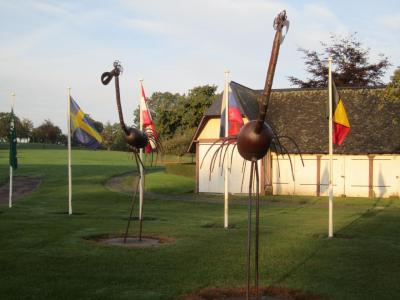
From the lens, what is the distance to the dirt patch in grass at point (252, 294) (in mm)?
8320

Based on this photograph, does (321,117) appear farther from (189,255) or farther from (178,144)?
(189,255)

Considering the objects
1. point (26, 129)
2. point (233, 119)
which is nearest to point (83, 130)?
point (233, 119)

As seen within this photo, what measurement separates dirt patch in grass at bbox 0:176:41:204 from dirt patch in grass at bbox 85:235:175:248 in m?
15.2

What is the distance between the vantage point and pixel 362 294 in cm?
852

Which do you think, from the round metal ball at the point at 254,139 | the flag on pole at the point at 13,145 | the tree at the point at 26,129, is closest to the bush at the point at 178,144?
the flag on pole at the point at 13,145

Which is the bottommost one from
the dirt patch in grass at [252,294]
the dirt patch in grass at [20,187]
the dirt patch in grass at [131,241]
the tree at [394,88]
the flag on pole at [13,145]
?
the dirt patch in grass at [20,187]

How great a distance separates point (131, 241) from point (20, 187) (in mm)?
25271

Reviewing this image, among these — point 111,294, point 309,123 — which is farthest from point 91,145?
point 309,123

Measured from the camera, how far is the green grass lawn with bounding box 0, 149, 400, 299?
8.84m

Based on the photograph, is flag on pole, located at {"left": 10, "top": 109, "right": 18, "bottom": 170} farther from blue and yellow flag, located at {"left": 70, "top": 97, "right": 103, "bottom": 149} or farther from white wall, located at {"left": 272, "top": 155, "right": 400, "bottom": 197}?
white wall, located at {"left": 272, "top": 155, "right": 400, "bottom": 197}

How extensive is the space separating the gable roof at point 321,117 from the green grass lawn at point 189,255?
938 centimetres

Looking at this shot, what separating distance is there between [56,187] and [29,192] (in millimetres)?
2400

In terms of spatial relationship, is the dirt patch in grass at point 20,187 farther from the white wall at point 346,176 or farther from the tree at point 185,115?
the tree at point 185,115

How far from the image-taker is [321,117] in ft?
116
